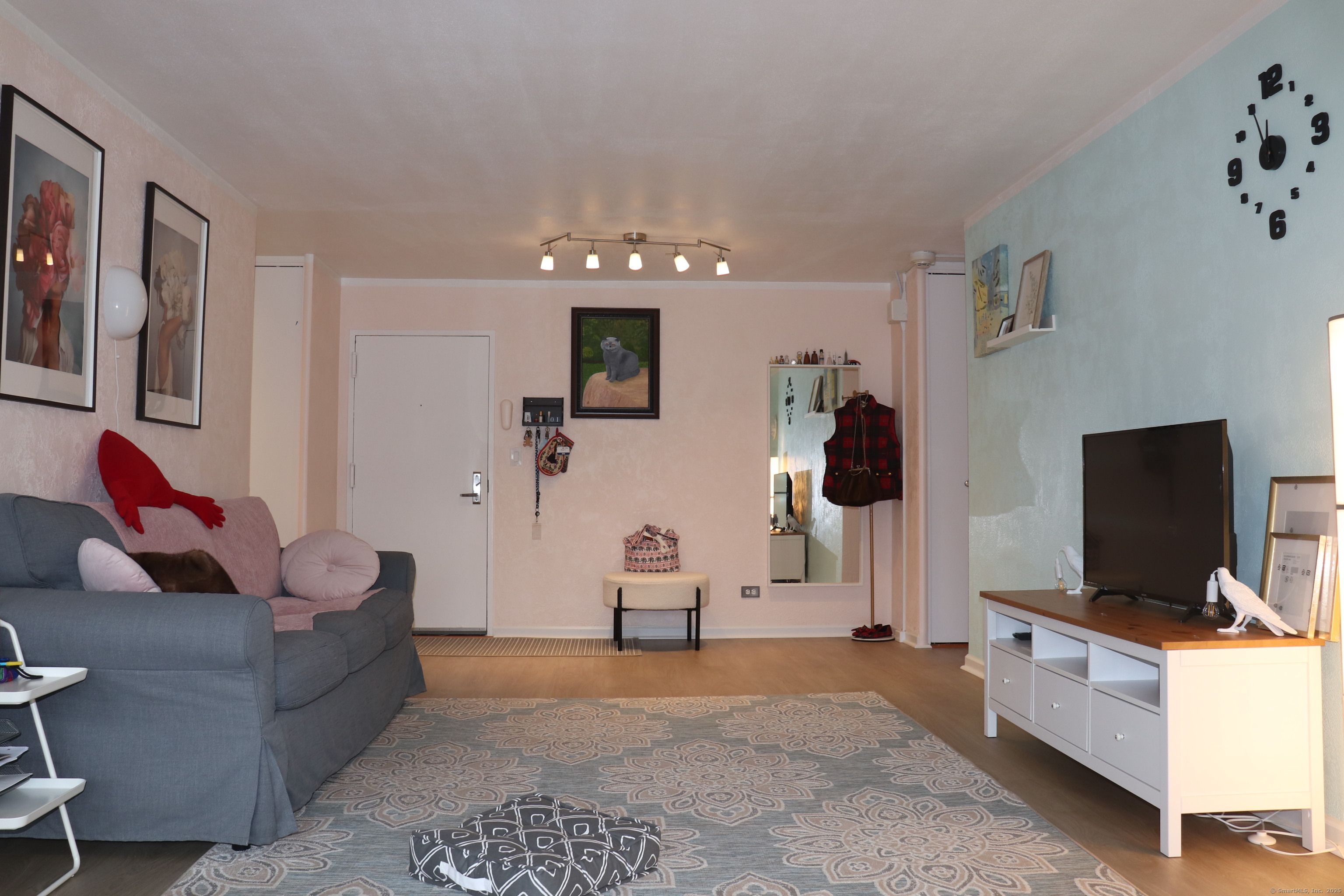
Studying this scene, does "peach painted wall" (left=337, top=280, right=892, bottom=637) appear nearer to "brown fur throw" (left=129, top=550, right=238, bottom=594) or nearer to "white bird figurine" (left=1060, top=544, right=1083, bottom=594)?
"white bird figurine" (left=1060, top=544, right=1083, bottom=594)

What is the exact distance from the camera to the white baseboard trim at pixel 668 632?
6.18m

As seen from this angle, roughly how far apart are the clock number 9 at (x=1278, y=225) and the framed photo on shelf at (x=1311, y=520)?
0.70m

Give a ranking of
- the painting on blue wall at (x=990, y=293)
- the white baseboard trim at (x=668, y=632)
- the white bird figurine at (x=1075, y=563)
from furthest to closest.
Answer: the white baseboard trim at (x=668, y=632) → the painting on blue wall at (x=990, y=293) → the white bird figurine at (x=1075, y=563)

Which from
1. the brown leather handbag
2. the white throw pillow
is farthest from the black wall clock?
the white throw pillow

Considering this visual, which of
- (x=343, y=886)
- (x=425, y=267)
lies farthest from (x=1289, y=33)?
(x=425, y=267)

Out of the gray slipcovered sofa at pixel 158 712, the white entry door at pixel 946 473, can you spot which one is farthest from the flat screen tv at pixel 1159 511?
the gray slipcovered sofa at pixel 158 712

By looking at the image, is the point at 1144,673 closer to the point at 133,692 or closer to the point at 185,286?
the point at 133,692

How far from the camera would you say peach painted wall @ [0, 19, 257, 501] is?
290 centimetres

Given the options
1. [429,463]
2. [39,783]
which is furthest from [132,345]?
[429,463]

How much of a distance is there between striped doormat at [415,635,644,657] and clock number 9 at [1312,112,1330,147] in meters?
4.23

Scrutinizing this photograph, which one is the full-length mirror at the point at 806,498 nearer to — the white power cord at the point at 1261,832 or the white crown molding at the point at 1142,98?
the white crown molding at the point at 1142,98

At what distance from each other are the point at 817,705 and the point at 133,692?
2.83 metres

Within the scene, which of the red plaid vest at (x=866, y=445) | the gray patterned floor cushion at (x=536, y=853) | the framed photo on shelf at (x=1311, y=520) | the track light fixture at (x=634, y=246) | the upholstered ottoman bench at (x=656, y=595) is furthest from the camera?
the red plaid vest at (x=866, y=445)

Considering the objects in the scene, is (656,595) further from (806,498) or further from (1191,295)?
(1191,295)
